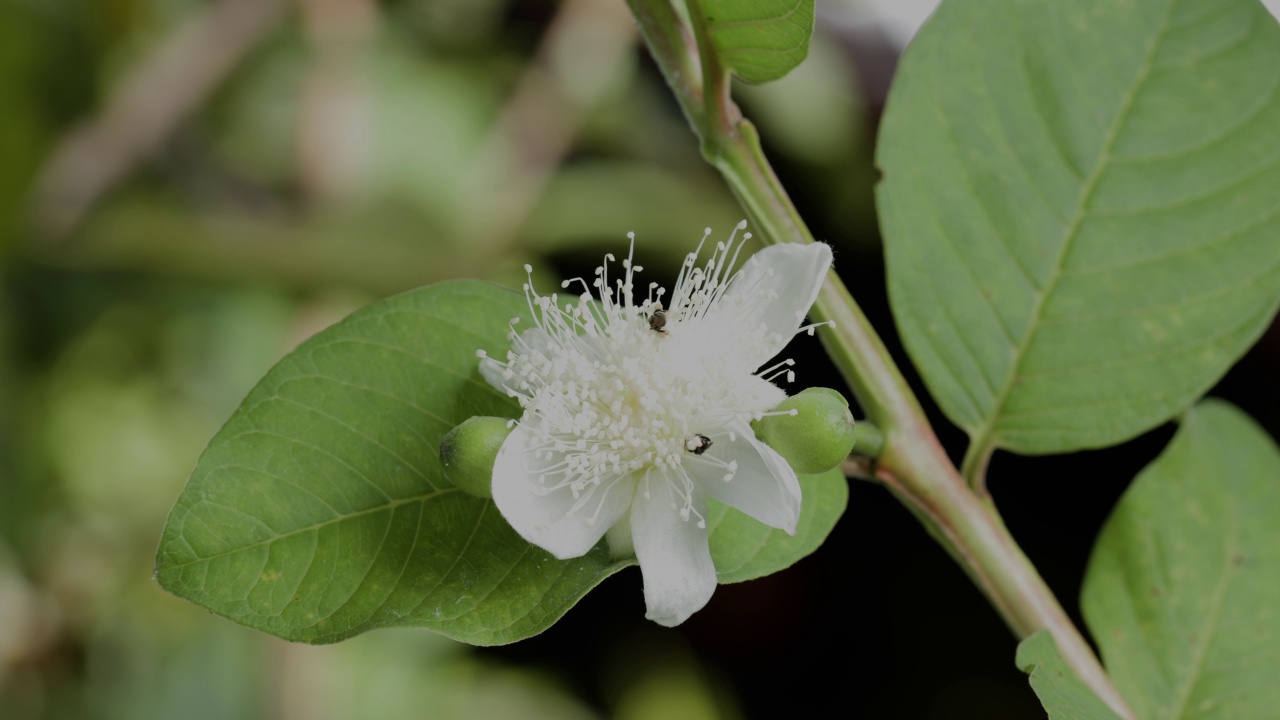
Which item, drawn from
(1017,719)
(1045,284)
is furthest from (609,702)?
(1045,284)

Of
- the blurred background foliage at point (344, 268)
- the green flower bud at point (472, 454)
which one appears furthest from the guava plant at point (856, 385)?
the blurred background foliage at point (344, 268)

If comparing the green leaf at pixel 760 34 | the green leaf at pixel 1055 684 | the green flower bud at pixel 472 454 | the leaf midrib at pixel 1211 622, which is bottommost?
the leaf midrib at pixel 1211 622

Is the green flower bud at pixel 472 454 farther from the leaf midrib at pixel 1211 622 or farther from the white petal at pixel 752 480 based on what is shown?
the leaf midrib at pixel 1211 622

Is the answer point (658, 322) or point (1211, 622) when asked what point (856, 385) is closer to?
point (658, 322)

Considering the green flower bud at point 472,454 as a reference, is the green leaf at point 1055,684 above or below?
below

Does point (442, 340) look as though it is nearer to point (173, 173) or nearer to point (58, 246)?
point (58, 246)

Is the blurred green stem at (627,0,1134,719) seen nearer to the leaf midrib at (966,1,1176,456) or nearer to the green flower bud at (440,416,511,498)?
the leaf midrib at (966,1,1176,456)

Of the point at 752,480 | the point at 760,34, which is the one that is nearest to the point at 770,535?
the point at 752,480
